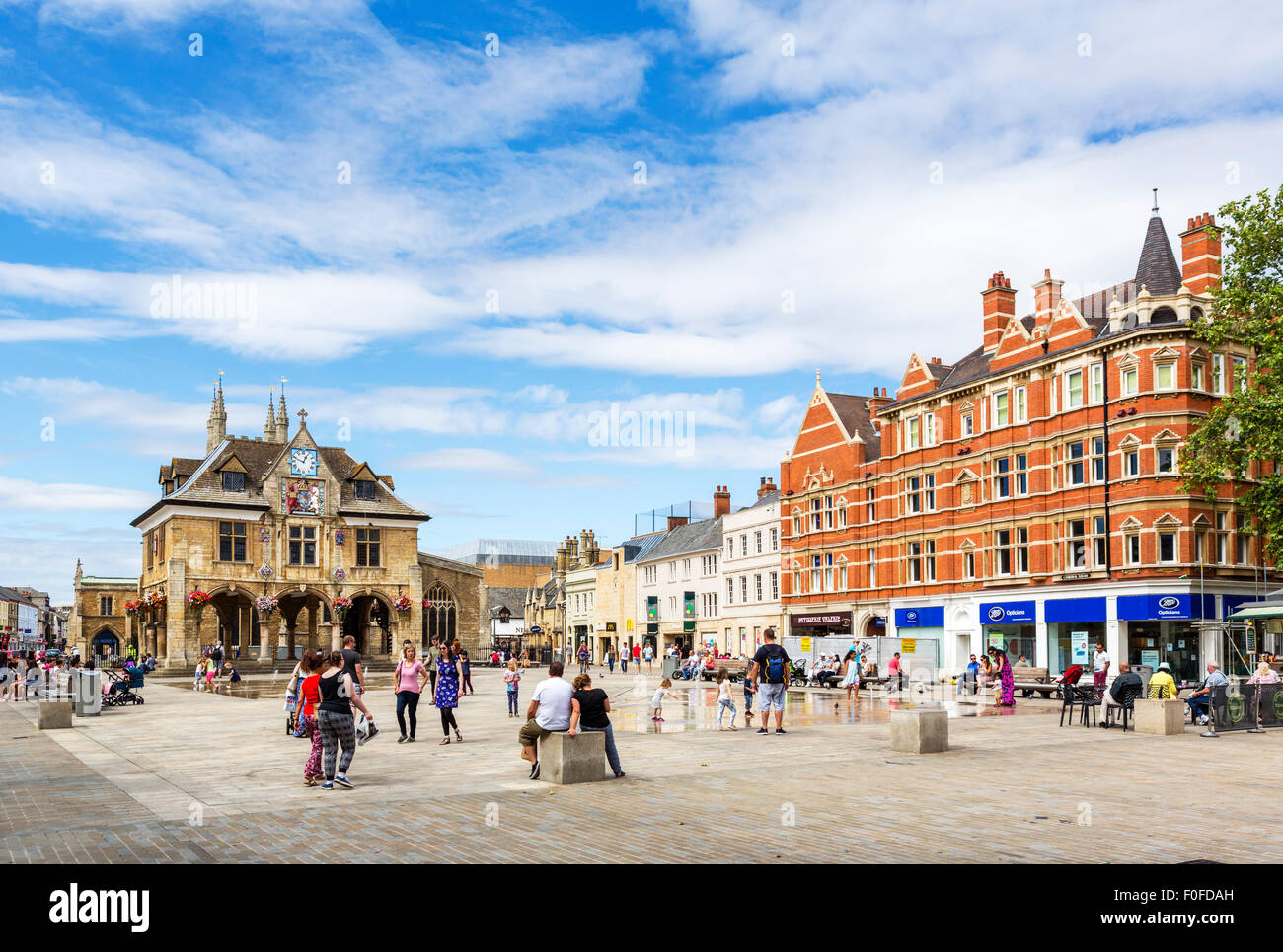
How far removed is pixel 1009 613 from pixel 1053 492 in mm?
5251

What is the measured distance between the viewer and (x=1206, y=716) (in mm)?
22609

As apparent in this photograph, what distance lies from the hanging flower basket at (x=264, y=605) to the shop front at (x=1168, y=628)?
4351cm

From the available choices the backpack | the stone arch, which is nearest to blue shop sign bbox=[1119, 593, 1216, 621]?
the backpack

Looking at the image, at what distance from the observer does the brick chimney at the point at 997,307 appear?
160ft

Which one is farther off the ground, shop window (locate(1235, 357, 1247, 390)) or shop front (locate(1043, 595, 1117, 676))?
shop window (locate(1235, 357, 1247, 390))

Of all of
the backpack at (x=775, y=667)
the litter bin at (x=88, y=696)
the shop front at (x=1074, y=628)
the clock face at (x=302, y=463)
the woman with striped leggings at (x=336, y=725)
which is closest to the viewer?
the woman with striped leggings at (x=336, y=725)

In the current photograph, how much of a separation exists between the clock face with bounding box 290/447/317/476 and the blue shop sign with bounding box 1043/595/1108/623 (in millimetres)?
41888

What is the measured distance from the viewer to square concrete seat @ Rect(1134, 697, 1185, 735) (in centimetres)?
2148

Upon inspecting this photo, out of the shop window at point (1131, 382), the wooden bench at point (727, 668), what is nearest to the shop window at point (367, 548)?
the wooden bench at point (727, 668)

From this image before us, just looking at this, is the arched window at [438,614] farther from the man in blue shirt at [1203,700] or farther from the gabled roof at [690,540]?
the man in blue shirt at [1203,700]

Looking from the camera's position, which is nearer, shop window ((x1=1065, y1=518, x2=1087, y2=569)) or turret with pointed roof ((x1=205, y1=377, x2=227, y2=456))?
shop window ((x1=1065, y1=518, x2=1087, y2=569))
